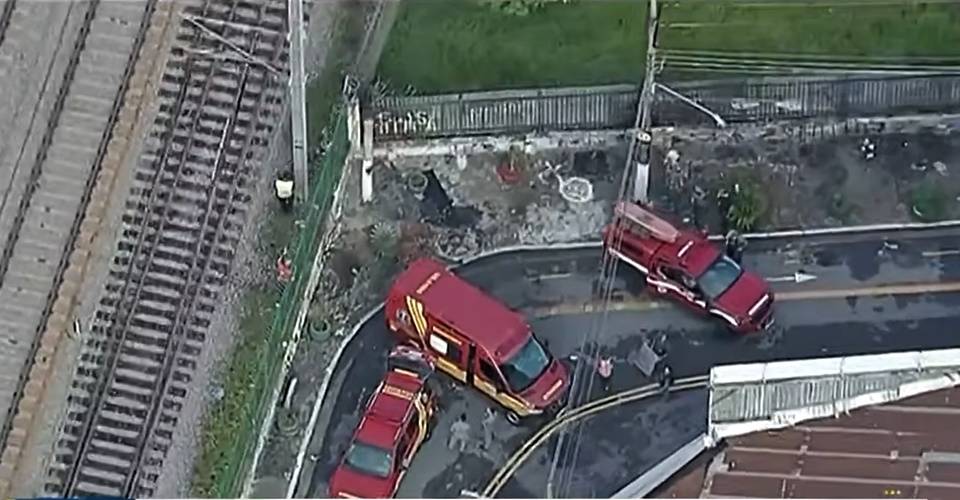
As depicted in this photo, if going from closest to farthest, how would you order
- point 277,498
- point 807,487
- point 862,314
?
point 807,487 < point 277,498 < point 862,314

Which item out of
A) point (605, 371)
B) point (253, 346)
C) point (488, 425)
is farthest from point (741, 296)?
point (253, 346)

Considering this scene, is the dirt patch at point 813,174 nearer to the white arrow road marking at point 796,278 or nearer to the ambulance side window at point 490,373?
the white arrow road marking at point 796,278

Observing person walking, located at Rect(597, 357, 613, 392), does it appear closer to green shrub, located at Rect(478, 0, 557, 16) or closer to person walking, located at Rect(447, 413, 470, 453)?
person walking, located at Rect(447, 413, 470, 453)

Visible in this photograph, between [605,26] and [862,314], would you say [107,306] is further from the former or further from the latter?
[862,314]

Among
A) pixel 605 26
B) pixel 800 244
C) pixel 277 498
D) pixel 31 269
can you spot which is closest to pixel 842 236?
pixel 800 244

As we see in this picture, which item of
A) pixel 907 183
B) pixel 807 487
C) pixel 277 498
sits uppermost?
pixel 907 183

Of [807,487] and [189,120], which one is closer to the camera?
[807,487]

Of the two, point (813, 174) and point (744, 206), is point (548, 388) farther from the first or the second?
point (813, 174)
